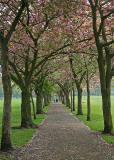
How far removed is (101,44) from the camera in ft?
50.2

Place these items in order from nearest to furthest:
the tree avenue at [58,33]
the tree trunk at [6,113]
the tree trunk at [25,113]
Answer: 1. the tree trunk at [6,113]
2. the tree avenue at [58,33]
3. the tree trunk at [25,113]

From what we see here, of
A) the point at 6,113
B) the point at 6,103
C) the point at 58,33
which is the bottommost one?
the point at 6,113

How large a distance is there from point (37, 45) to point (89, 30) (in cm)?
382

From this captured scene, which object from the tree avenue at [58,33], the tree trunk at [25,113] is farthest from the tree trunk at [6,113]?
the tree trunk at [25,113]

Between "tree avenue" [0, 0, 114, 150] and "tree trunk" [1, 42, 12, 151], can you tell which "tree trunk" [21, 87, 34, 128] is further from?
"tree trunk" [1, 42, 12, 151]

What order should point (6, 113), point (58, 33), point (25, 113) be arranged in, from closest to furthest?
point (6, 113)
point (58, 33)
point (25, 113)

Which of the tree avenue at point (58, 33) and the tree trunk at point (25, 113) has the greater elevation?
the tree avenue at point (58, 33)

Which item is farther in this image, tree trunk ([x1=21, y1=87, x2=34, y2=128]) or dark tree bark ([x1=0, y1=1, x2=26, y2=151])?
tree trunk ([x1=21, y1=87, x2=34, y2=128])

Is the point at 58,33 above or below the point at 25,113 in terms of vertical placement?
above

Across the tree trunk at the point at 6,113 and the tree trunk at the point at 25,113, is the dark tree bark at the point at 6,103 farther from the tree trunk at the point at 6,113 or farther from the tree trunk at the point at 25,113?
the tree trunk at the point at 25,113

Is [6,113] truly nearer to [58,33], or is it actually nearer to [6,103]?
[6,103]

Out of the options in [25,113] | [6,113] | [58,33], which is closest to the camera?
[6,113]

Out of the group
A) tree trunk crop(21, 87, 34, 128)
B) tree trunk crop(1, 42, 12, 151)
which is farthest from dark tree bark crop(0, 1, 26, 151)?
tree trunk crop(21, 87, 34, 128)

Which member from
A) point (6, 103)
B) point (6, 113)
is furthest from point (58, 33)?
point (6, 113)
